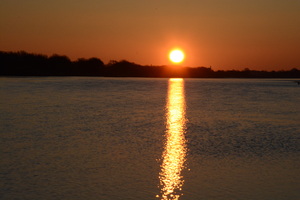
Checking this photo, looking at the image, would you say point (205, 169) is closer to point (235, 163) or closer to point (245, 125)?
point (235, 163)

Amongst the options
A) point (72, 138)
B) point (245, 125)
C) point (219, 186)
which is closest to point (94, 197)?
point (219, 186)

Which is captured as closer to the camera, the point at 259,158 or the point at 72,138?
the point at 259,158

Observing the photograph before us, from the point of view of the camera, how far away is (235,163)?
11.9 meters

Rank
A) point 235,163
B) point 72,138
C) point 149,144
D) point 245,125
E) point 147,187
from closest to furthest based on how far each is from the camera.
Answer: point 147,187 → point 235,163 → point 149,144 → point 72,138 → point 245,125

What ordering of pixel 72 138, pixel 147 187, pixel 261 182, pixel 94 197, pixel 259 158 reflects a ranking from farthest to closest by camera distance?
1. pixel 72 138
2. pixel 259 158
3. pixel 261 182
4. pixel 147 187
5. pixel 94 197

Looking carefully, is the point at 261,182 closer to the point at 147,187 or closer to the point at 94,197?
the point at 147,187

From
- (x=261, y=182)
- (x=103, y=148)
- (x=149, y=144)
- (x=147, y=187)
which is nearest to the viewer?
(x=147, y=187)

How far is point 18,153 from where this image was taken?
12914 mm

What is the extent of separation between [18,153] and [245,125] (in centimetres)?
1359

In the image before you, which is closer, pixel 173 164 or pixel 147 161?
pixel 173 164

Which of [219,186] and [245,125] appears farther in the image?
[245,125]

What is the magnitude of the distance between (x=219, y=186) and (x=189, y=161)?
2737 mm

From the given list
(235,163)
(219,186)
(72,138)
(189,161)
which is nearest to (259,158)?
(235,163)

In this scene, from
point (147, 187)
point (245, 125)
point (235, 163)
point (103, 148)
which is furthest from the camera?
point (245, 125)
